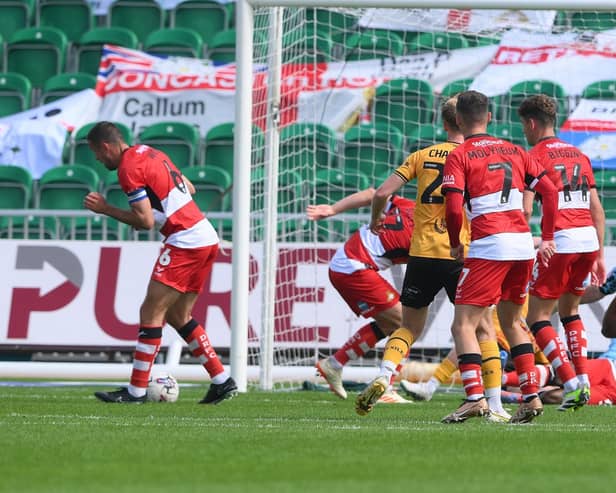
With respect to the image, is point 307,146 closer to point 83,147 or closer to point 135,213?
point 83,147

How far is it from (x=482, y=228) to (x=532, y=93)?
8116mm

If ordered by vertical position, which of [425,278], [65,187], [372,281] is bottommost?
[425,278]

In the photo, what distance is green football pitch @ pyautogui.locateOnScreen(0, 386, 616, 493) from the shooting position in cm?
456

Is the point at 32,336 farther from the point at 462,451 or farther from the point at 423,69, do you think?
the point at 462,451

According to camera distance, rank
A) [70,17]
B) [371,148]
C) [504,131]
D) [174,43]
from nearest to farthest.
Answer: [504,131] → [371,148] → [174,43] → [70,17]

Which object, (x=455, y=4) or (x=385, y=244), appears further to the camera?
(x=455, y=4)

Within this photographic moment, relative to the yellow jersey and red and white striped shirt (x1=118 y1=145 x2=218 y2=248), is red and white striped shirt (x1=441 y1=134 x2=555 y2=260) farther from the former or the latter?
red and white striped shirt (x1=118 y1=145 x2=218 y2=248)

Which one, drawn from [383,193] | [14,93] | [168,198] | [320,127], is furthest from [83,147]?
[383,193]

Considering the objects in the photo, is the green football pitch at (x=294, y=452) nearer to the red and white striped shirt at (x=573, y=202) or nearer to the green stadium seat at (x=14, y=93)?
the red and white striped shirt at (x=573, y=202)

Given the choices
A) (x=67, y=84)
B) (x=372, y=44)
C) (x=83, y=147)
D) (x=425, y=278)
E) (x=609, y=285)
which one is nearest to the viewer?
(x=425, y=278)

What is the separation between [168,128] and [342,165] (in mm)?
2617

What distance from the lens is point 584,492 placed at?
4.30 m

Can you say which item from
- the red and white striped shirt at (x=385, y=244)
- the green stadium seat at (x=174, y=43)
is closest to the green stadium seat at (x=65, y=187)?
the green stadium seat at (x=174, y=43)

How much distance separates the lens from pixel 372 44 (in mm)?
16734
